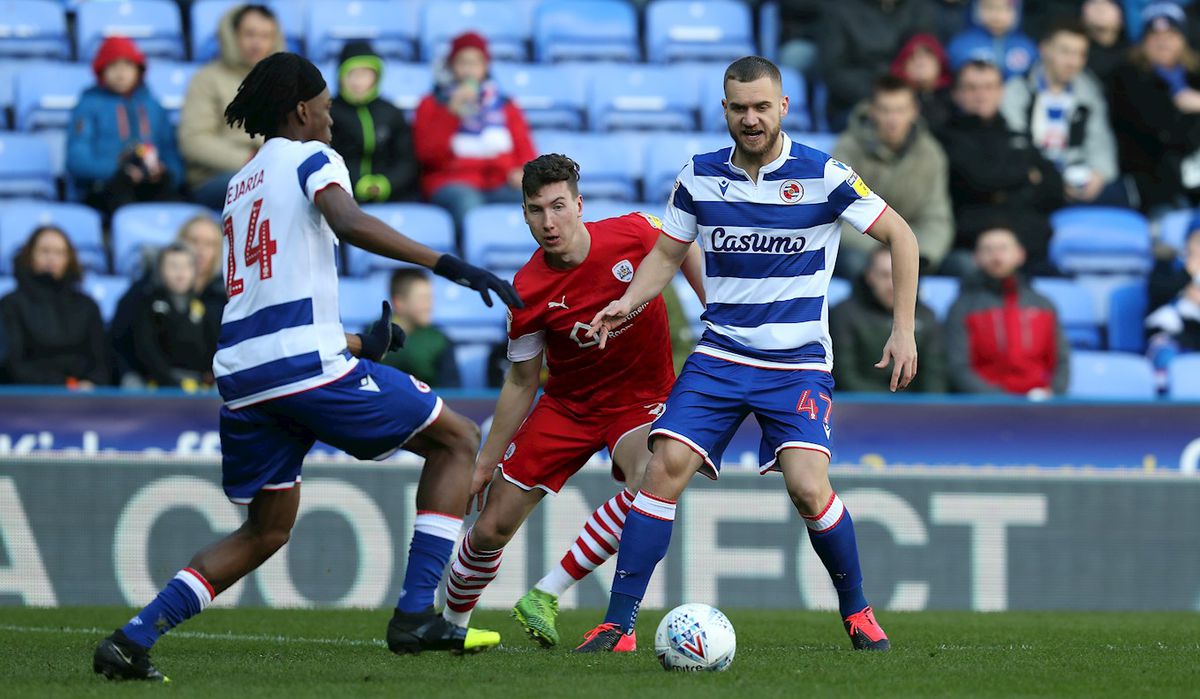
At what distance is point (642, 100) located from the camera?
13789 mm

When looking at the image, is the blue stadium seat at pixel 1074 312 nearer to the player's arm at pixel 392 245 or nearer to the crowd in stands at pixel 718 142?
the crowd in stands at pixel 718 142

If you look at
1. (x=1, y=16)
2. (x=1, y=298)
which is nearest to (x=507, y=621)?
(x=1, y=298)

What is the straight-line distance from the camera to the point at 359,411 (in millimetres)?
5773

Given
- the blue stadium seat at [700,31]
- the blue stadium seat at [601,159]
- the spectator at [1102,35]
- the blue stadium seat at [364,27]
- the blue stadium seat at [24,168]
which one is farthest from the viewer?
the spectator at [1102,35]

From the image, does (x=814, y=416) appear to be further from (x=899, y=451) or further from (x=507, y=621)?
(x=899, y=451)

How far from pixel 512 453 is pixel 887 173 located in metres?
5.96

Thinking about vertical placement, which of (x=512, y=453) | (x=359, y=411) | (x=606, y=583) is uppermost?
(x=359, y=411)

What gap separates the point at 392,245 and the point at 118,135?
7.12 meters

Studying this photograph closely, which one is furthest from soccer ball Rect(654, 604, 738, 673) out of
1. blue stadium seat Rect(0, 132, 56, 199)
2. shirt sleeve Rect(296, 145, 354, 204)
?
blue stadium seat Rect(0, 132, 56, 199)

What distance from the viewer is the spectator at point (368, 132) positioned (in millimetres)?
12164

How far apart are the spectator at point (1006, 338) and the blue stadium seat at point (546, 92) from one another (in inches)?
151

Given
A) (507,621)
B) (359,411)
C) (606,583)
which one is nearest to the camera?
(359,411)

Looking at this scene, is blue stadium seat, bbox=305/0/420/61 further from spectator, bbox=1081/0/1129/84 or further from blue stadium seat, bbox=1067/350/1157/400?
blue stadium seat, bbox=1067/350/1157/400

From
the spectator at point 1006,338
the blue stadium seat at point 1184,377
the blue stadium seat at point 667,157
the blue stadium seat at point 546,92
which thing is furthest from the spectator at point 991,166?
the blue stadium seat at point 546,92
